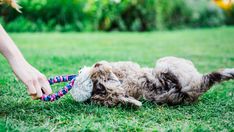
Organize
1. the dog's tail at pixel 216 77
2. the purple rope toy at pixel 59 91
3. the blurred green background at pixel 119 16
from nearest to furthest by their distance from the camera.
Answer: the purple rope toy at pixel 59 91 < the dog's tail at pixel 216 77 < the blurred green background at pixel 119 16

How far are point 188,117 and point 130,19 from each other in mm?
12091

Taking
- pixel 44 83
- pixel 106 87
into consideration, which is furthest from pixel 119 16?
pixel 44 83

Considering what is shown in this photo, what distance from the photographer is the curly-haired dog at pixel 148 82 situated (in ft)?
12.0

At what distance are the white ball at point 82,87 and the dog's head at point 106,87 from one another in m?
0.05

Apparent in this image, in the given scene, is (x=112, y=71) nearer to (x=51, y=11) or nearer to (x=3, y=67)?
(x=3, y=67)

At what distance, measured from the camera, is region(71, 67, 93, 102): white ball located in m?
3.60

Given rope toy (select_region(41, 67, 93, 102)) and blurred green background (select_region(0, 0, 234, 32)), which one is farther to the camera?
blurred green background (select_region(0, 0, 234, 32))

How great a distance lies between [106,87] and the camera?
363cm

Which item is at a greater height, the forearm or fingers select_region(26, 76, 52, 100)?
the forearm

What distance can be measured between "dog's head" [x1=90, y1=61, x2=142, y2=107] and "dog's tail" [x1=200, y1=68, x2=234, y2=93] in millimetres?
695

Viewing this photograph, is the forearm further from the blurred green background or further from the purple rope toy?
the blurred green background

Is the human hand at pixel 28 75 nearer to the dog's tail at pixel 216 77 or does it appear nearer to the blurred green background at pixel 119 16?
the dog's tail at pixel 216 77

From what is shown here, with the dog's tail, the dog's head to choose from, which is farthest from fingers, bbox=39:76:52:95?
the dog's tail

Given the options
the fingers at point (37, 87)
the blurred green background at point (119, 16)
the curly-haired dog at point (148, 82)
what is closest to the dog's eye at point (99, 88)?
the curly-haired dog at point (148, 82)
